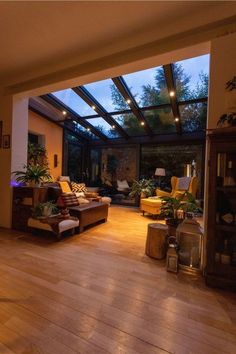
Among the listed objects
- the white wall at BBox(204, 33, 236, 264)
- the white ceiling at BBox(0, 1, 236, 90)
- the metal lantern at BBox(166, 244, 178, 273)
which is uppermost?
the white ceiling at BBox(0, 1, 236, 90)

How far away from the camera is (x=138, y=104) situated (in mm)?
5266

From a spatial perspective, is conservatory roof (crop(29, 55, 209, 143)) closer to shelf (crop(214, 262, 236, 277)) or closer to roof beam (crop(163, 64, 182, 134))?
roof beam (crop(163, 64, 182, 134))

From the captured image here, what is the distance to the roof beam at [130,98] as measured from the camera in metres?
4.44

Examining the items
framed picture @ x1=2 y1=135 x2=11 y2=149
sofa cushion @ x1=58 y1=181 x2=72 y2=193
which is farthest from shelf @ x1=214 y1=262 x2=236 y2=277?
framed picture @ x1=2 y1=135 x2=11 y2=149

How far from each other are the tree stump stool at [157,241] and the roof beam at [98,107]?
3816mm

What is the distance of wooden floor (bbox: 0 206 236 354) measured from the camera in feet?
4.52

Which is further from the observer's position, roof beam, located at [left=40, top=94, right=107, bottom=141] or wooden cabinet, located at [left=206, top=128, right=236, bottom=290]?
roof beam, located at [left=40, top=94, right=107, bottom=141]

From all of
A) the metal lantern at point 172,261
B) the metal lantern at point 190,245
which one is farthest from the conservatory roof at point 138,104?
the metal lantern at point 172,261

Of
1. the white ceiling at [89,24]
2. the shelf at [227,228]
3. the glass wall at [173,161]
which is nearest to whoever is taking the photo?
the shelf at [227,228]

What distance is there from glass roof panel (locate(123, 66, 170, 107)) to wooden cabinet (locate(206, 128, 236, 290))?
9.06 ft

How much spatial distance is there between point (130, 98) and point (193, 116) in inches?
70.7

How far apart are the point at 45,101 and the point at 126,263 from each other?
200 inches

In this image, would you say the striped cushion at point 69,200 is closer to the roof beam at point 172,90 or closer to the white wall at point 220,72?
the white wall at point 220,72

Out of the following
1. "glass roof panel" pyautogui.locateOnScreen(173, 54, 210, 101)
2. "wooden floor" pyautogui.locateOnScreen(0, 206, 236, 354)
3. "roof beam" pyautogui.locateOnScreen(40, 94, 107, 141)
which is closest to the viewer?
"wooden floor" pyautogui.locateOnScreen(0, 206, 236, 354)
